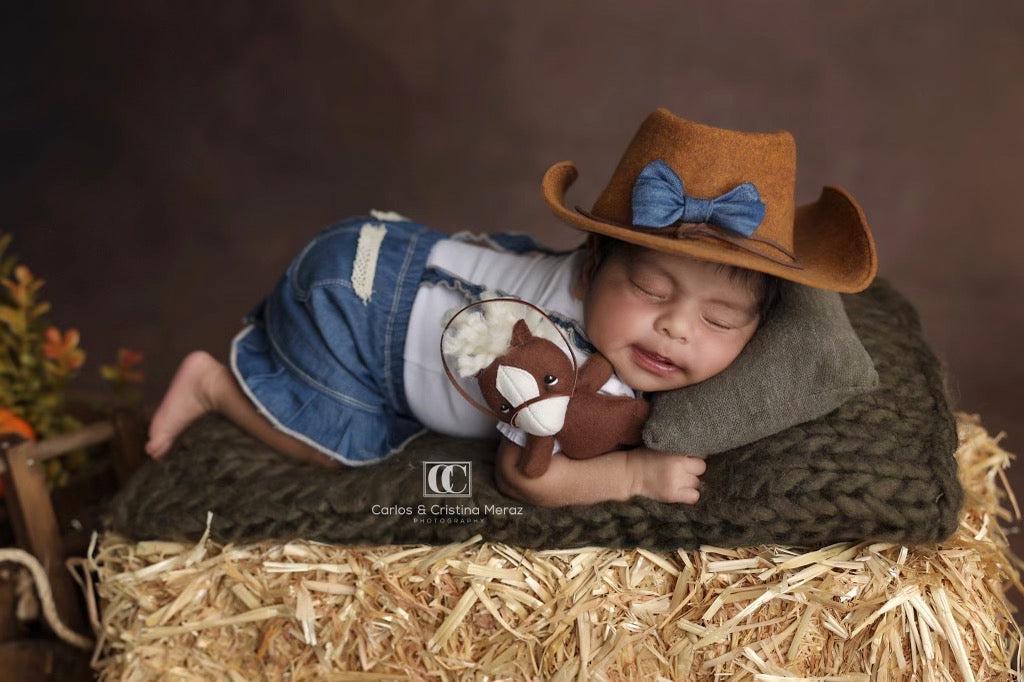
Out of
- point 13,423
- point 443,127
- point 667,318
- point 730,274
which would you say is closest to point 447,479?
point 667,318

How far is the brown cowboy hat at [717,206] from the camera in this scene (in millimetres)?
1666

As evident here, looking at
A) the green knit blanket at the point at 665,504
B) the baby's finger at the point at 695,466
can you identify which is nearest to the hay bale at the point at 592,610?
the green knit blanket at the point at 665,504

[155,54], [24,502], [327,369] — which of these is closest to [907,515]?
[327,369]

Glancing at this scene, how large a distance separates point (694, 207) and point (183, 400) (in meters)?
1.20

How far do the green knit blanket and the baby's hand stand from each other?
0.03 metres

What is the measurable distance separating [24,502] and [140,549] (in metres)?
0.38

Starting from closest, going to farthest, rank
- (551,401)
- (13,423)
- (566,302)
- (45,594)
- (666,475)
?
(551,401) < (666,475) < (566,302) < (45,594) < (13,423)

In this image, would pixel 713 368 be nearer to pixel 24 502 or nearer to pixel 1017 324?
pixel 24 502

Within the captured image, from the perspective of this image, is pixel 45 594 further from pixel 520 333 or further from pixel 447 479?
pixel 520 333

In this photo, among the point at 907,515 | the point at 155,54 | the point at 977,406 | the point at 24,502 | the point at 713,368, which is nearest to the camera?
the point at 907,515

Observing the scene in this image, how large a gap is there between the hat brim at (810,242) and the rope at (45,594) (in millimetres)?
1328

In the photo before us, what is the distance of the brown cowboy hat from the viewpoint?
1.67 metres

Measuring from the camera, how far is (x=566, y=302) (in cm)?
192

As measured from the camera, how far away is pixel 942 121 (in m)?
3.44
